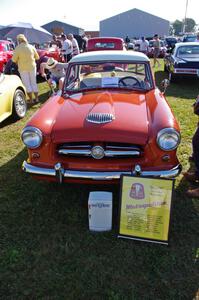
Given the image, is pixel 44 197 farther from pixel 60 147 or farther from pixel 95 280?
pixel 95 280

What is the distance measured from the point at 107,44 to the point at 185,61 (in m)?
2.87

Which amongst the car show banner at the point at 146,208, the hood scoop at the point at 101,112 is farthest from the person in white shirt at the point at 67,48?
the car show banner at the point at 146,208

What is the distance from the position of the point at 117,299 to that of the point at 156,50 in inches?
578

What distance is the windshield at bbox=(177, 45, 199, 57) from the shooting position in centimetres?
1085

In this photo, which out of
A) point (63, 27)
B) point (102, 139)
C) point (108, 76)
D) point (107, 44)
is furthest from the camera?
point (63, 27)

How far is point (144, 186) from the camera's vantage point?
282 centimetres

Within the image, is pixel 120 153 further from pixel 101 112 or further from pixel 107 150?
pixel 101 112

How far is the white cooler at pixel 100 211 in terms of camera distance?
9.86ft

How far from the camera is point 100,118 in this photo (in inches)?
132

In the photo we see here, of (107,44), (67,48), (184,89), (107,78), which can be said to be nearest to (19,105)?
(107,78)

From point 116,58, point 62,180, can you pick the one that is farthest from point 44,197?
point 116,58

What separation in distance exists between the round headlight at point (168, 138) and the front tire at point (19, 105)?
423 centimetres

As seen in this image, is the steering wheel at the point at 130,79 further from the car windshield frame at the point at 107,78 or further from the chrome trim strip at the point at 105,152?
the chrome trim strip at the point at 105,152

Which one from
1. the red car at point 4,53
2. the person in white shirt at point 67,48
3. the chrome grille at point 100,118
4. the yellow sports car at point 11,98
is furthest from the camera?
the person in white shirt at point 67,48
